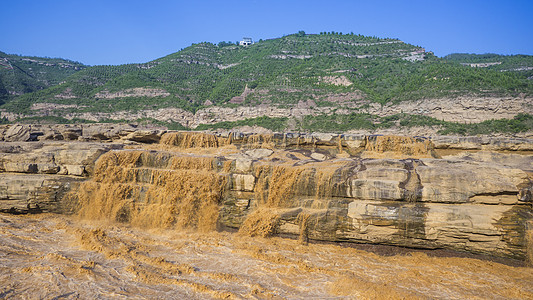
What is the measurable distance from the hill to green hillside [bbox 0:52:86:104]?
7937mm

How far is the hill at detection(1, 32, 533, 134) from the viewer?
38.5 meters

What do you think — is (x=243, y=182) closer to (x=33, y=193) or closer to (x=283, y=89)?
(x=33, y=193)

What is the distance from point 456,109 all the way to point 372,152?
2734cm

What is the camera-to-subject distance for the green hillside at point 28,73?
56.1 m

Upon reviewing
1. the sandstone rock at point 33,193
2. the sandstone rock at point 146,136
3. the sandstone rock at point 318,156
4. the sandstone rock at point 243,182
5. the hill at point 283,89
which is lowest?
the sandstone rock at point 33,193

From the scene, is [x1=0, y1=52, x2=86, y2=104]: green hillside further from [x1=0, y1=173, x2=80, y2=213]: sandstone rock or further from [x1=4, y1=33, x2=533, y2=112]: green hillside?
[x1=0, y1=173, x2=80, y2=213]: sandstone rock

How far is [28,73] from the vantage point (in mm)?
66250

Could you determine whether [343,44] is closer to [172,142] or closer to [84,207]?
[172,142]

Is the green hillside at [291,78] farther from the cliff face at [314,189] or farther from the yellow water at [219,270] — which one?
the yellow water at [219,270]

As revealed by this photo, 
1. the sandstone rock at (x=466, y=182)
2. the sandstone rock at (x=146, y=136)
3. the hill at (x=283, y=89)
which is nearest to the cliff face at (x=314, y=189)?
the sandstone rock at (x=466, y=182)

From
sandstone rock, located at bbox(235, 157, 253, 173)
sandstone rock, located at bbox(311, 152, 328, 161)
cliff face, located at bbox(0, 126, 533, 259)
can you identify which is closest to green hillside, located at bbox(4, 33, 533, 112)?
sandstone rock, located at bbox(311, 152, 328, 161)

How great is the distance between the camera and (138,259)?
8383 millimetres

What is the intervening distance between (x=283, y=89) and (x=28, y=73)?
55.1 m

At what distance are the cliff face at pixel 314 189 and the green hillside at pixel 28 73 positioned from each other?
5229 centimetres
